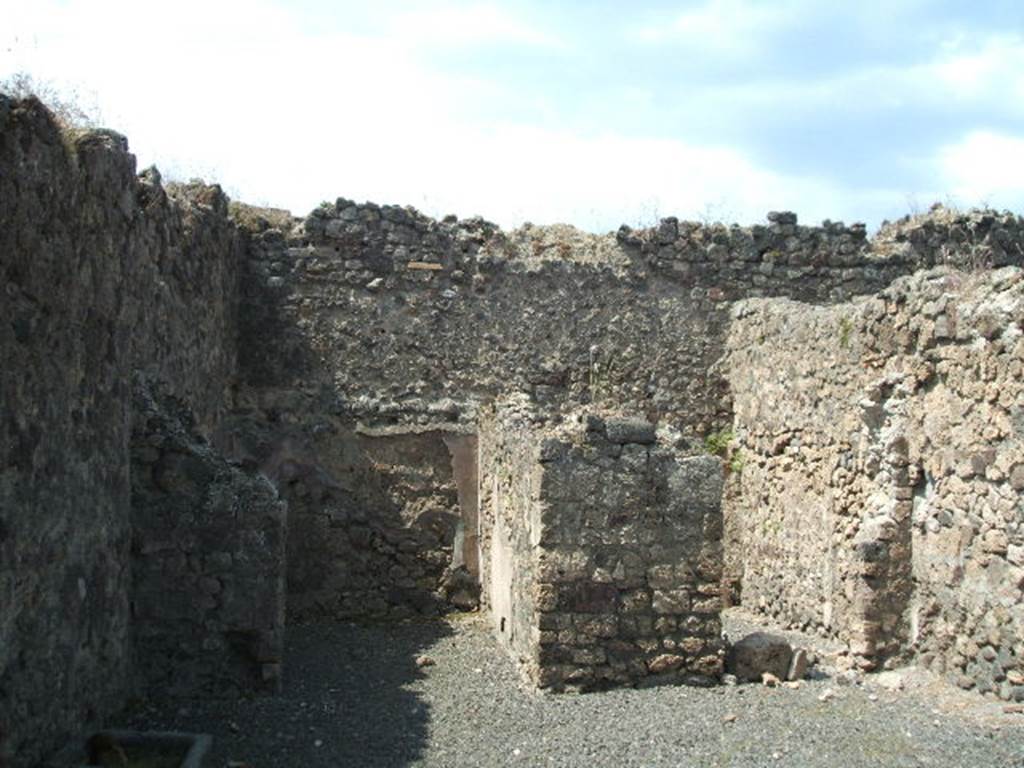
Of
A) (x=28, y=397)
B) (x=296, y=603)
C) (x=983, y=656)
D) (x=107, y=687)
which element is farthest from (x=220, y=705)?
(x=983, y=656)

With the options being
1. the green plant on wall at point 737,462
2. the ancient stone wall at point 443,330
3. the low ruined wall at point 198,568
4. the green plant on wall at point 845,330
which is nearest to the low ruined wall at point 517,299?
the ancient stone wall at point 443,330

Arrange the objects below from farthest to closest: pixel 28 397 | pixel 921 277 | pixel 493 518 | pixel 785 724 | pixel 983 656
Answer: pixel 493 518
pixel 921 277
pixel 983 656
pixel 785 724
pixel 28 397

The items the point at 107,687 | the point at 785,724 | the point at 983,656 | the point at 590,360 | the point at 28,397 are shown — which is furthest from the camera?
the point at 590,360

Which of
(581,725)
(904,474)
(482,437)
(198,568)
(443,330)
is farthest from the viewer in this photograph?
(443,330)

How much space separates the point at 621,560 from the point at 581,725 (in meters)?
1.26

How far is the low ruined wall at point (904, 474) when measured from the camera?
285 inches

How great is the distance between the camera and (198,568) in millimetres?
7113

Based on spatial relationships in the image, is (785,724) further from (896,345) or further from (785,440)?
(785,440)

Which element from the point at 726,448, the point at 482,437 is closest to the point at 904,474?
the point at 726,448

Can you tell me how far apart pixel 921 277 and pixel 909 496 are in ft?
5.10

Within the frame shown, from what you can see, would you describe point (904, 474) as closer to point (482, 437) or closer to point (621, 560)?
point (621, 560)

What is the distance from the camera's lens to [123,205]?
709 cm

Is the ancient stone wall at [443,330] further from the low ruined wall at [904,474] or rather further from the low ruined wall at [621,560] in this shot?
the low ruined wall at [621,560]

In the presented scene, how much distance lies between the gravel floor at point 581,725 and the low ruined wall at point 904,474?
637 mm
